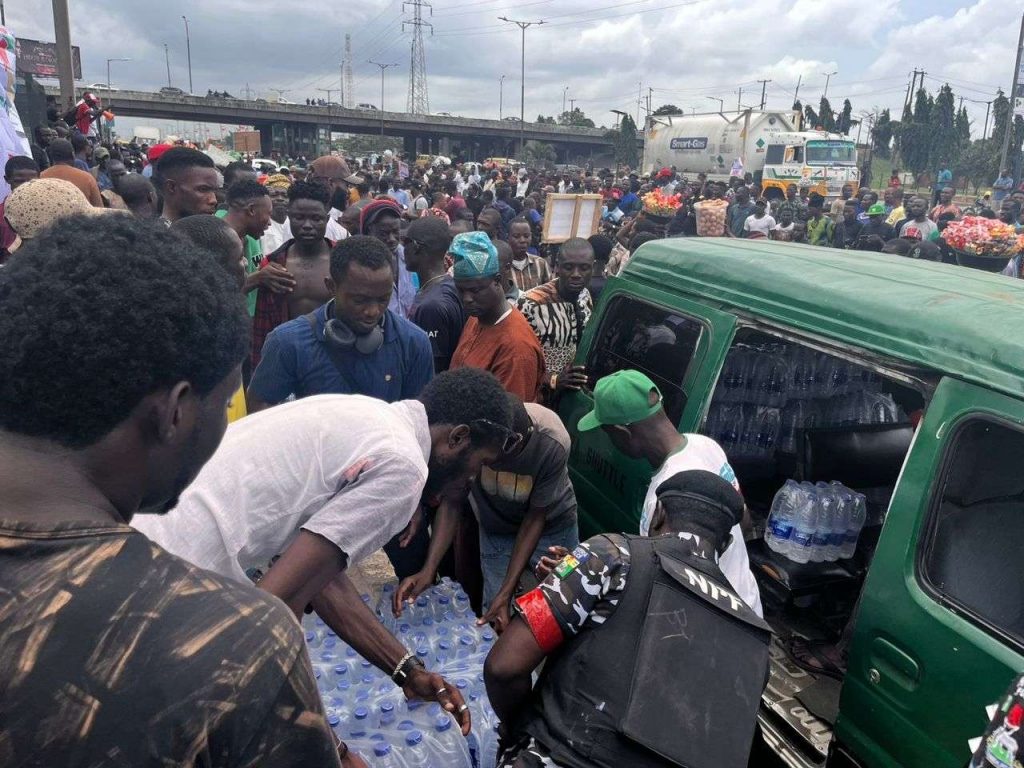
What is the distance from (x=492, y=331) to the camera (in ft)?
12.5

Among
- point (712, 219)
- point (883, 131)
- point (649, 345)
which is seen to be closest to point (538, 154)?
point (883, 131)

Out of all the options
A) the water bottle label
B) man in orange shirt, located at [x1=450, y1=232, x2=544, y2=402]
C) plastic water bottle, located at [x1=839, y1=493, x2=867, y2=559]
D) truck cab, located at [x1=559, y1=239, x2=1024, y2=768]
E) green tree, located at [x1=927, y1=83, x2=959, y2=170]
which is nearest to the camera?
truck cab, located at [x1=559, y1=239, x2=1024, y2=768]

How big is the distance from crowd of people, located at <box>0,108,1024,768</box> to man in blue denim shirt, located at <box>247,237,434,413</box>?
0.01 m

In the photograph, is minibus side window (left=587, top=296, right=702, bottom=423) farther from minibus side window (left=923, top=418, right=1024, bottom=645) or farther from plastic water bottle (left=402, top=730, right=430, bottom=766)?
plastic water bottle (left=402, top=730, right=430, bottom=766)

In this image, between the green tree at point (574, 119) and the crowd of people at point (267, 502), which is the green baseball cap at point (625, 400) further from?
the green tree at point (574, 119)

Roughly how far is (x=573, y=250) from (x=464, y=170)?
21.7 m

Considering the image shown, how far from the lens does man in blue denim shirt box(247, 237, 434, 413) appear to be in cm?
305

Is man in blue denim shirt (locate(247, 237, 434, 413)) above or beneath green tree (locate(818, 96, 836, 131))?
beneath

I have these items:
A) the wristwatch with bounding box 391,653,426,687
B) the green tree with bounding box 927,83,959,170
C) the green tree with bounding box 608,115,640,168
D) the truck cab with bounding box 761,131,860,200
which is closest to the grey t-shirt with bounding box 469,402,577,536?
the wristwatch with bounding box 391,653,426,687

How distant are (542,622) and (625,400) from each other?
104 centimetres

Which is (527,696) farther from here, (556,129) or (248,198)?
(556,129)

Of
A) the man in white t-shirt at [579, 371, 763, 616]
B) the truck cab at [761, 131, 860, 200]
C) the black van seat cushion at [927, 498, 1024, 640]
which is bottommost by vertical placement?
the black van seat cushion at [927, 498, 1024, 640]

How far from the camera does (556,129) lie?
71312mm

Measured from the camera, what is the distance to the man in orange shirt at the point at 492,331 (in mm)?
3701
